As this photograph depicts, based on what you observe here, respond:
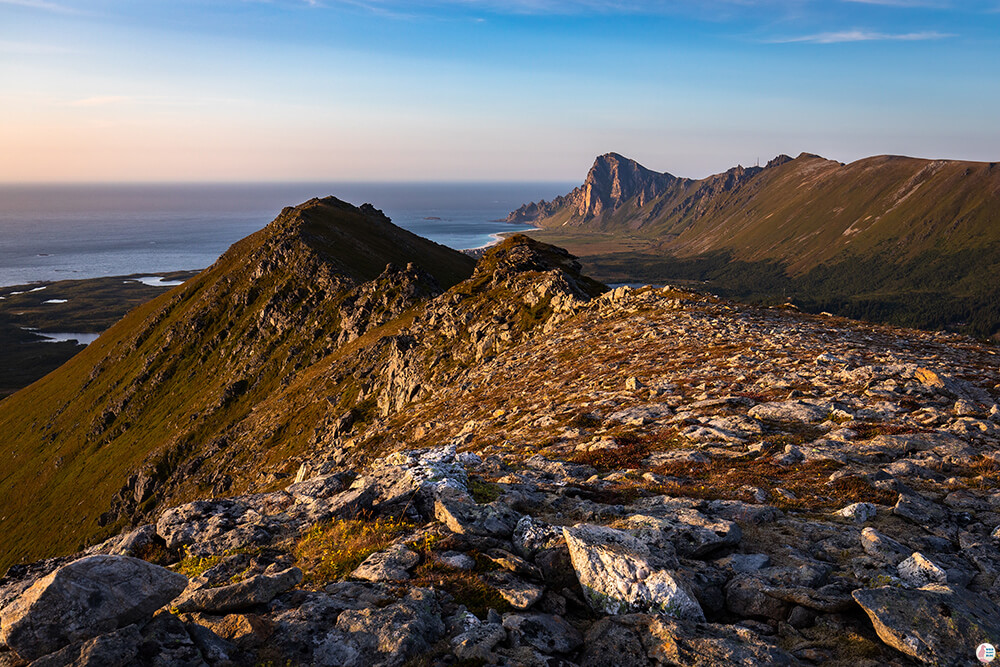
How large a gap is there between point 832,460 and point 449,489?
13117mm

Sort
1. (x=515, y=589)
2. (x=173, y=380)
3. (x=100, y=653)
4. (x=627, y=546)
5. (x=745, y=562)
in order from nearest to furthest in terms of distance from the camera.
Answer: (x=100, y=653) → (x=515, y=589) → (x=627, y=546) → (x=745, y=562) → (x=173, y=380)

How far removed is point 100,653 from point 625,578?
8.69 m

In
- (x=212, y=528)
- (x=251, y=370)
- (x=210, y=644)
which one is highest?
(x=210, y=644)

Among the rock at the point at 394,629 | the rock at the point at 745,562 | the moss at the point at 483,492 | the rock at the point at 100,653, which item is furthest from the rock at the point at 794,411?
the rock at the point at 100,653

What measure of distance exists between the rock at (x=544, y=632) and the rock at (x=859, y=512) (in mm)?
→ 9012

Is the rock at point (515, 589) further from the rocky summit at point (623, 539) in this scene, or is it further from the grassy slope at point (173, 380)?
the grassy slope at point (173, 380)

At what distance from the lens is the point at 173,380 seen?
400 ft

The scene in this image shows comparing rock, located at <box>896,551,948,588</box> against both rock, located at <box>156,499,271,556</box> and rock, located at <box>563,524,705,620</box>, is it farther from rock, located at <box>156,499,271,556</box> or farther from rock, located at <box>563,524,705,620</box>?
rock, located at <box>156,499,271,556</box>

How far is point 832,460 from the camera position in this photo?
699 inches

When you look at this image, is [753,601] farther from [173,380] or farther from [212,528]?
[173,380]

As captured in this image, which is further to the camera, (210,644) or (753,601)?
(753,601)

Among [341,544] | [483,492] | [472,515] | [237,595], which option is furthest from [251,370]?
[237,595]

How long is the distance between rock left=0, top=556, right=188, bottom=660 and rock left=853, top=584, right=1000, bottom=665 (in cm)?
1218

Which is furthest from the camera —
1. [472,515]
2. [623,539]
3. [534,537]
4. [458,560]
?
[472,515]
